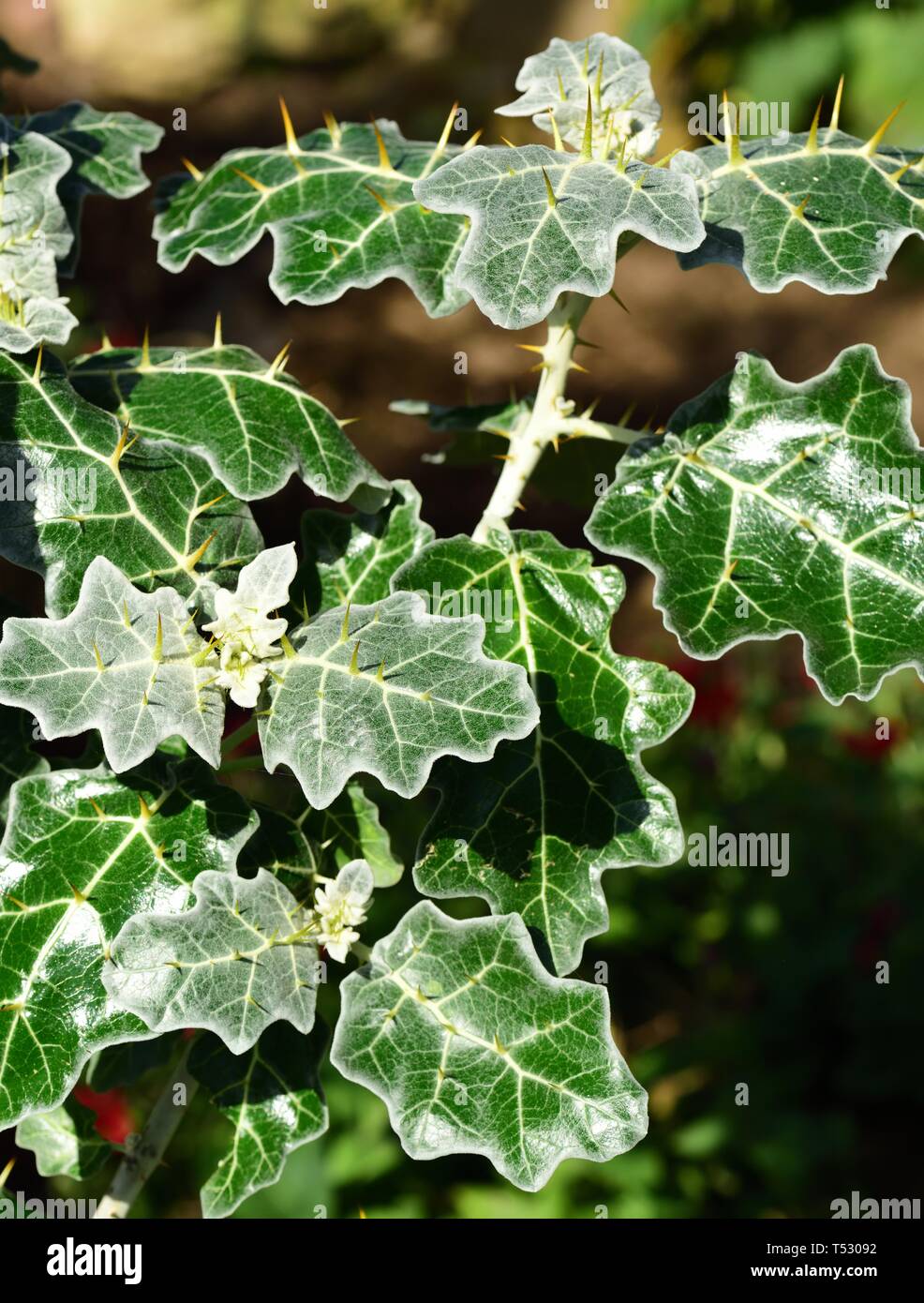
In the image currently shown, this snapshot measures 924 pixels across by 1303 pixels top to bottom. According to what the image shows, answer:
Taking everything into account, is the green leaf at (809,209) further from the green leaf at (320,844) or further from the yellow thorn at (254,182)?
the green leaf at (320,844)

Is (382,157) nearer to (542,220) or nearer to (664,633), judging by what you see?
(542,220)

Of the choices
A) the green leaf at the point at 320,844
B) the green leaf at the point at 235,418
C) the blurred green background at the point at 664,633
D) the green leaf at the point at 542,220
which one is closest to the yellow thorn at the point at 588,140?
the green leaf at the point at 542,220

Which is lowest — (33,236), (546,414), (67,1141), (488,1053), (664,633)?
(664,633)

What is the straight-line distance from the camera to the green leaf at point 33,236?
1.38 metres

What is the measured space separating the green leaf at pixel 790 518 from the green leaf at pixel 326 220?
12.4 inches

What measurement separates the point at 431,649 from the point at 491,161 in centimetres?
50

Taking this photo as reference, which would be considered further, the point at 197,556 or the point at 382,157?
the point at 382,157

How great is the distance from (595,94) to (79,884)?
42.4 inches

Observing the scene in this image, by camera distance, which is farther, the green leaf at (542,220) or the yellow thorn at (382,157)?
the yellow thorn at (382,157)

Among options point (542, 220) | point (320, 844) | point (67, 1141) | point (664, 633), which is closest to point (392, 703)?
point (320, 844)

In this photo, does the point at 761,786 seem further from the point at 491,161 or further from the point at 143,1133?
the point at 491,161

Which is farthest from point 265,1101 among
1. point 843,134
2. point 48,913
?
point 843,134

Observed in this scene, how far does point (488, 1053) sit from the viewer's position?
1.28 m

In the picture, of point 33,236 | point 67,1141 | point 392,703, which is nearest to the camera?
point 392,703
